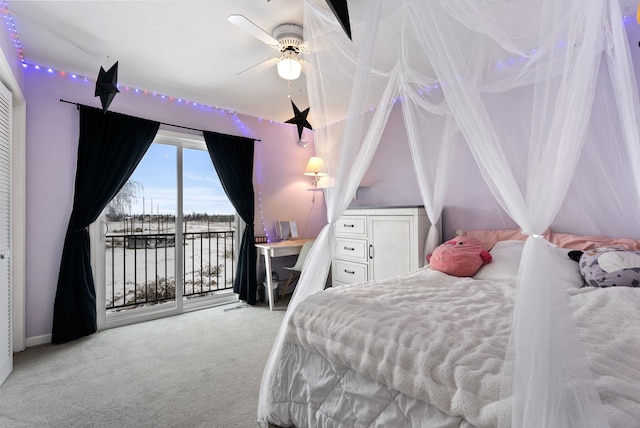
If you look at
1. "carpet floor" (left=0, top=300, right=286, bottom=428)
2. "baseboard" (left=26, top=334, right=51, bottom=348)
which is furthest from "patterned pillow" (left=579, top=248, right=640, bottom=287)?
"baseboard" (left=26, top=334, right=51, bottom=348)

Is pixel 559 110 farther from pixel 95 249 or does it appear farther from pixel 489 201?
pixel 95 249

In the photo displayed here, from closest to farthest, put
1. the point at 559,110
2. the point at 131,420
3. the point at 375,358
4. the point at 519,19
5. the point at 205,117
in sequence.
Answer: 1. the point at 559,110
2. the point at 375,358
3. the point at 519,19
4. the point at 131,420
5. the point at 205,117

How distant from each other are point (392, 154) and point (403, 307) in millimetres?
2569

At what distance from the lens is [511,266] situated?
2.20 meters

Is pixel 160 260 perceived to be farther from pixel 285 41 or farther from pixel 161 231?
pixel 285 41

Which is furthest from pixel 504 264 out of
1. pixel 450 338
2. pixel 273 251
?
pixel 273 251

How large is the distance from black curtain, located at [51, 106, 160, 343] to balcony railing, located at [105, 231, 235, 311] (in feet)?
1.56

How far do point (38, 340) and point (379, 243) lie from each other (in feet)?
10.7

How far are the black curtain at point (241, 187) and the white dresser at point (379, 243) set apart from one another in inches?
42.9

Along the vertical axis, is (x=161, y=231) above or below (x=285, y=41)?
below

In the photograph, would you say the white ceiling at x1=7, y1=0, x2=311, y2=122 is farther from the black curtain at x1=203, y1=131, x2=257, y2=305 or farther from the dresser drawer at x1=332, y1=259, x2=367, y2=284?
the dresser drawer at x1=332, y1=259, x2=367, y2=284

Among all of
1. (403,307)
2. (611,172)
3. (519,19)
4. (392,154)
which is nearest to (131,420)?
(403,307)

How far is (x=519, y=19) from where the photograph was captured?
1503 millimetres

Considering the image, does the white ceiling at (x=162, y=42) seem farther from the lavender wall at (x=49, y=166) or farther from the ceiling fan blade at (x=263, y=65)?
the lavender wall at (x=49, y=166)
